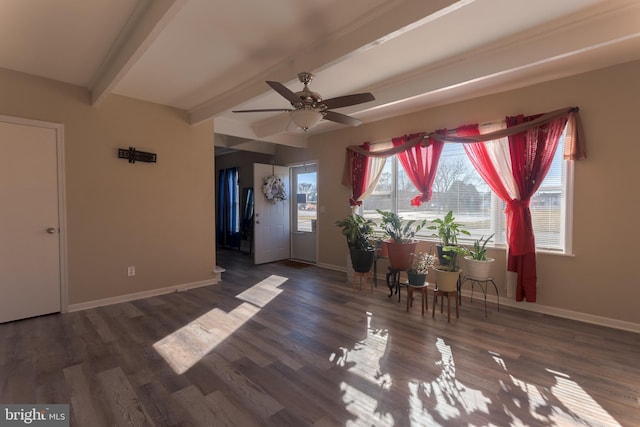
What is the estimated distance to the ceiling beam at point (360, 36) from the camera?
75.1 inches

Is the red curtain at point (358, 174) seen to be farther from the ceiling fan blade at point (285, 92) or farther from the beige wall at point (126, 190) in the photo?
the ceiling fan blade at point (285, 92)

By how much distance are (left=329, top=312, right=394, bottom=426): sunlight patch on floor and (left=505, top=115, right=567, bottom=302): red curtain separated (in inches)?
72.4

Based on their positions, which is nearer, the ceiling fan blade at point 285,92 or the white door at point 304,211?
the ceiling fan blade at point 285,92

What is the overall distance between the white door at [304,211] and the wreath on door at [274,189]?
0.94ft

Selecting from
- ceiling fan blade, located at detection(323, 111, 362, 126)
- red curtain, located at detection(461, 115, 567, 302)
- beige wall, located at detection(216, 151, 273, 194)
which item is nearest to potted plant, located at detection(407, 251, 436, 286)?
red curtain, located at detection(461, 115, 567, 302)

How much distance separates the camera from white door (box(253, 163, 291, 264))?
237 inches

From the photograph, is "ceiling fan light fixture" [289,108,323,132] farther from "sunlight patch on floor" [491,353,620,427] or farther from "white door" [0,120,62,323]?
"white door" [0,120,62,323]

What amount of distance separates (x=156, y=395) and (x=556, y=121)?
4422 mm

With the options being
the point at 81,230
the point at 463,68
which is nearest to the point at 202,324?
the point at 81,230

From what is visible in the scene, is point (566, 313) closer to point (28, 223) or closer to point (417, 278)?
point (417, 278)

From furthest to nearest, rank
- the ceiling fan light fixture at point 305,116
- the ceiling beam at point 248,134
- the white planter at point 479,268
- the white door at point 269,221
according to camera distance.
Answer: the white door at point 269,221
the ceiling beam at point 248,134
the white planter at point 479,268
the ceiling fan light fixture at point 305,116

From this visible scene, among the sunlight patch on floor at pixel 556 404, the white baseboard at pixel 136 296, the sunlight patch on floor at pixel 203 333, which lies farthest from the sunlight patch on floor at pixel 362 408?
the white baseboard at pixel 136 296

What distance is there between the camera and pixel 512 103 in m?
3.53

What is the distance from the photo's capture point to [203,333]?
2.88m
